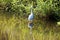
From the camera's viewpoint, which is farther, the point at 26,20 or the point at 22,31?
the point at 26,20

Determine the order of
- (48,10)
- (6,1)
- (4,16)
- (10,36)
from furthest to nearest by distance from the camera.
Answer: (6,1), (4,16), (48,10), (10,36)

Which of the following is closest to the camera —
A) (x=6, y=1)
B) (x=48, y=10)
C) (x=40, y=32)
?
(x=40, y=32)

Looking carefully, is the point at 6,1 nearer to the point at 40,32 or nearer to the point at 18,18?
the point at 18,18

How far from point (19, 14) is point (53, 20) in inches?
40.0

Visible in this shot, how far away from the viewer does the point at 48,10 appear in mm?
5957

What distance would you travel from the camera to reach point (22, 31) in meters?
5.38

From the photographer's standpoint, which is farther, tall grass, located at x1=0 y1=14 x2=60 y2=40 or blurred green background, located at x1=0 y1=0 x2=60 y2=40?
blurred green background, located at x1=0 y1=0 x2=60 y2=40

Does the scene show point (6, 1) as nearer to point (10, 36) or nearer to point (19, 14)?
point (19, 14)

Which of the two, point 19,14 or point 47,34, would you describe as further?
point 19,14

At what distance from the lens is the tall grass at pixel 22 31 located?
5086mm

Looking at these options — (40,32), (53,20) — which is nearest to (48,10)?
(53,20)

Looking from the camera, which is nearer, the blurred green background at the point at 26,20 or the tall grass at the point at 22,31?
the tall grass at the point at 22,31

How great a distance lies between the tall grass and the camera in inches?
200

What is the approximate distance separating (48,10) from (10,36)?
1.41 meters
